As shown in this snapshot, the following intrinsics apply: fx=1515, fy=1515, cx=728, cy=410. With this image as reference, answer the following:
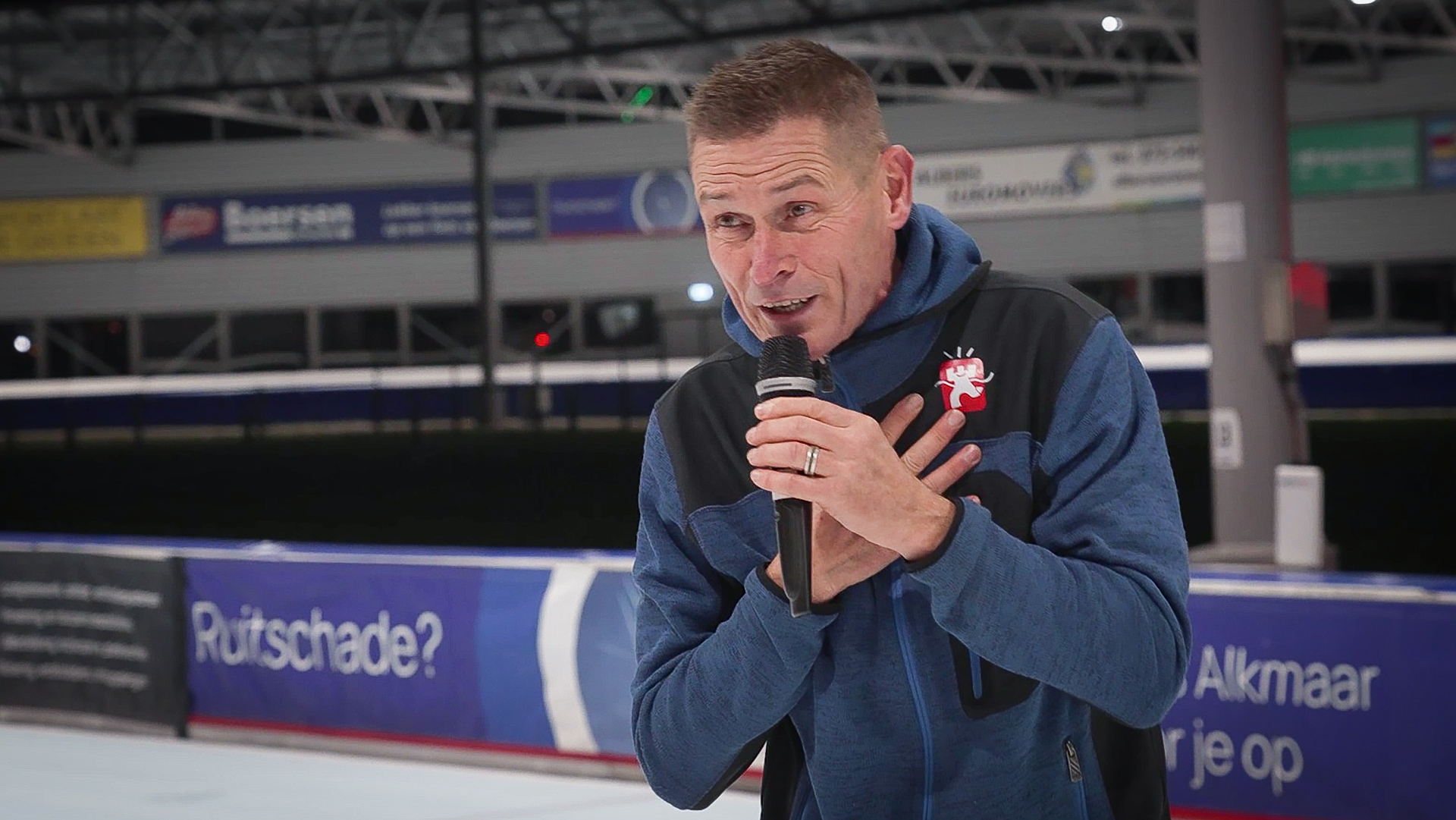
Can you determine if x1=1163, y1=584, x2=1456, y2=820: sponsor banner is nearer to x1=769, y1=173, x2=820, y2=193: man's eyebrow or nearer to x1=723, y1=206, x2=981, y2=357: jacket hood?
x1=723, y1=206, x2=981, y2=357: jacket hood

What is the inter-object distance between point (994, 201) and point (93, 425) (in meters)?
15.6

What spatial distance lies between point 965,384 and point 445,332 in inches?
1006

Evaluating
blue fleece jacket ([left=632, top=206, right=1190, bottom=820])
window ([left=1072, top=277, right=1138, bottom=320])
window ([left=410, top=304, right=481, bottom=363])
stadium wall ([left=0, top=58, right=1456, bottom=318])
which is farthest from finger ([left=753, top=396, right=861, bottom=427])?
window ([left=410, top=304, right=481, bottom=363])

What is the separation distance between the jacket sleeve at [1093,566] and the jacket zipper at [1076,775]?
0.36 ft

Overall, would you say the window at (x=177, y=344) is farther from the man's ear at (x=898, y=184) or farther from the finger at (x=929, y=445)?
the finger at (x=929, y=445)

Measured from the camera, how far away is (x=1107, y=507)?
1375mm

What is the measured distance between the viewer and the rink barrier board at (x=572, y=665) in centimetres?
435

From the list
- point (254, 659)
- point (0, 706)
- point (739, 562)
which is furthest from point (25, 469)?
point (739, 562)

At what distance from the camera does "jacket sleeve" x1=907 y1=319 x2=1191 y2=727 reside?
1271 millimetres

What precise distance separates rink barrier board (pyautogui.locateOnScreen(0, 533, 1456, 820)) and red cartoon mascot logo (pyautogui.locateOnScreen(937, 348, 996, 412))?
3.36m

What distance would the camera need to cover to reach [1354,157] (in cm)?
2248

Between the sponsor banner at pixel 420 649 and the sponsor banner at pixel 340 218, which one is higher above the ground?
the sponsor banner at pixel 340 218

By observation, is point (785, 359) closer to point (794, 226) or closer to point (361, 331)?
point (794, 226)

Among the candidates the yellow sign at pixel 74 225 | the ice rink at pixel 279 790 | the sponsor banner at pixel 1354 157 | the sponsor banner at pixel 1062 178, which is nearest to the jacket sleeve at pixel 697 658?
the ice rink at pixel 279 790
